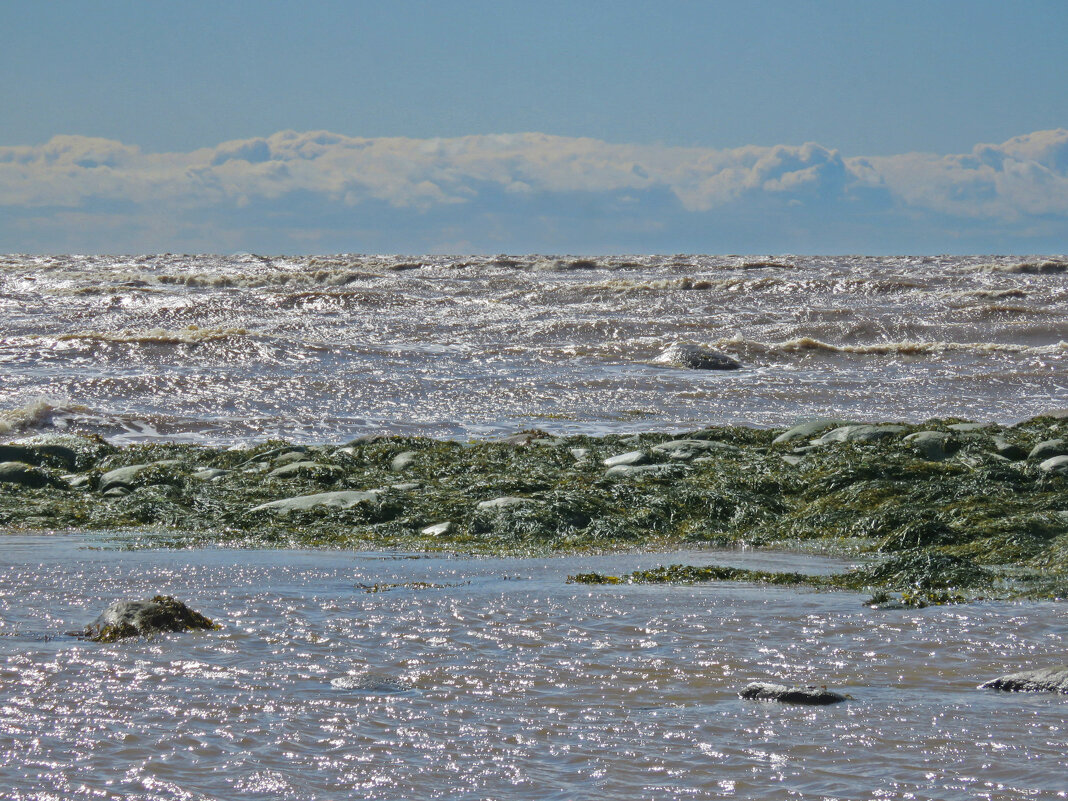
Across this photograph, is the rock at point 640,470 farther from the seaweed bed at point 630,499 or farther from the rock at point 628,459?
the rock at point 628,459

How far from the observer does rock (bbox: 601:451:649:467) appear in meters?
8.49

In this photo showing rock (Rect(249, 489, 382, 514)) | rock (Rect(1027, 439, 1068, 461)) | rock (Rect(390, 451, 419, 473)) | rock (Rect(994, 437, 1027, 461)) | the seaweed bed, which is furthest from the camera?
rock (Rect(390, 451, 419, 473))

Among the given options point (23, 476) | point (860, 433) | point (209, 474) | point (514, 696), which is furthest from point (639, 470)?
point (514, 696)

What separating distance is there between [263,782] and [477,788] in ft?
1.71

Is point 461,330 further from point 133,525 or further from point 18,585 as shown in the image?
point 18,585

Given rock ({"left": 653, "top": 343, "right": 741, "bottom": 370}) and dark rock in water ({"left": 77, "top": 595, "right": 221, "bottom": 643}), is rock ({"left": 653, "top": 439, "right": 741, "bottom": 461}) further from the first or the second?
rock ({"left": 653, "top": 343, "right": 741, "bottom": 370})

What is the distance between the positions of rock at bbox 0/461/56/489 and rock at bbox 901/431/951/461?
688 cm

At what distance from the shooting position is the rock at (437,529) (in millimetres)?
6453

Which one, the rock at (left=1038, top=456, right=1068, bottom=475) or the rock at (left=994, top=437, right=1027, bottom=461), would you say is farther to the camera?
the rock at (left=994, top=437, right=1027, bottom=461)

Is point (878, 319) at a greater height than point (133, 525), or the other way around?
point (878, 319)

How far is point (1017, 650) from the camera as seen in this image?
12.0 feet

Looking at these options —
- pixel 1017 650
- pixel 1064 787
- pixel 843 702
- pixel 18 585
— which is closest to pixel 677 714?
pixel 843 702

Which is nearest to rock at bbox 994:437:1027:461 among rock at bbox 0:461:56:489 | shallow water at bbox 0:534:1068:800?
shallow water at bbox 0:534:1068:800

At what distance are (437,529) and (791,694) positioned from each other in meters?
3.64
